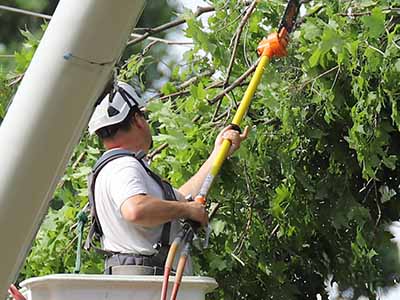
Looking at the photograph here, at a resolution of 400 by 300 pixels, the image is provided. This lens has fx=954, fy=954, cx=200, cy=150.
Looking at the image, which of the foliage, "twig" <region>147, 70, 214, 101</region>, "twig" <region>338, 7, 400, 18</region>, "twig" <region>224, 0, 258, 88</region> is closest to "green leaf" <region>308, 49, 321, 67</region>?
the foliage

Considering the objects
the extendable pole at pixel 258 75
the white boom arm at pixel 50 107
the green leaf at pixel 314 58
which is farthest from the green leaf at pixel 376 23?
the white boom arm at pixel 50 107

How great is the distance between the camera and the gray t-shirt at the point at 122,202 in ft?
9.71

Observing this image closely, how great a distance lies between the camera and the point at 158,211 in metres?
2.86

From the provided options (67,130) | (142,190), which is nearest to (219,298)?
(142,190)

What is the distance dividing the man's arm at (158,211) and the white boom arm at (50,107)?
5.27ft

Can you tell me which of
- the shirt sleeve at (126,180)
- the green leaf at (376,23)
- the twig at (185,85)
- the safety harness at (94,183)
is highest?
the green leaf at (376,23)

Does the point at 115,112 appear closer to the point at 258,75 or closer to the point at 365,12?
the point at 258,75

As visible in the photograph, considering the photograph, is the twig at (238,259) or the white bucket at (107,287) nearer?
the white bucket at (107,287)

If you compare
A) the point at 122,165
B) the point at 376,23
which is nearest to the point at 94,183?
the point at 122,165

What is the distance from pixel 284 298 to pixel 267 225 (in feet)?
1.25

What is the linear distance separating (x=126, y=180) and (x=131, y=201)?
98 mm

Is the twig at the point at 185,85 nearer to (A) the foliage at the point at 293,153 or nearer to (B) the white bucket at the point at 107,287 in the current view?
(A) the foliage at the point at 293,153

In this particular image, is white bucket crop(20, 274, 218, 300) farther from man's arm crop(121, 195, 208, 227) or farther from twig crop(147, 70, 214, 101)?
twig crop(147, 70, 214, 101)

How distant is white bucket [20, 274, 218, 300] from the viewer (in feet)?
8.27
